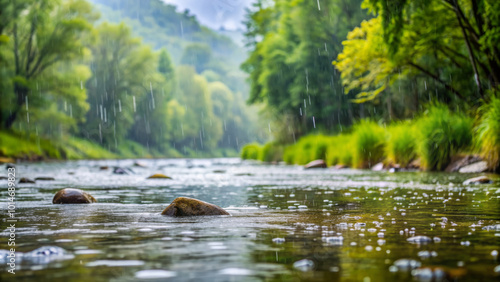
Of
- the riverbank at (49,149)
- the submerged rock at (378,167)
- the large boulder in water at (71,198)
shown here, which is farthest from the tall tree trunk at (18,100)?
the large boulder in water at (71,198)

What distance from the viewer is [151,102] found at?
253 ft

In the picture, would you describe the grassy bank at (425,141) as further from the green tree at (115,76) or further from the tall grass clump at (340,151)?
the green tree at (115,76)

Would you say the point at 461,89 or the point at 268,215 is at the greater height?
the point at 461,89

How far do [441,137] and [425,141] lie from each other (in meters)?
0.52

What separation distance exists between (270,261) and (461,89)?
16.7 metres

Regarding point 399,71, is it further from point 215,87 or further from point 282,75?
point 215,87

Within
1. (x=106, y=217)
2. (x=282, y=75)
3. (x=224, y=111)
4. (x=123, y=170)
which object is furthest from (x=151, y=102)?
(x=106, y=217)

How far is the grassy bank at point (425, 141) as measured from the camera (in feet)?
42.1

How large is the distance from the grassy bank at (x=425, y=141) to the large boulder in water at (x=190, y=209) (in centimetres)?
888

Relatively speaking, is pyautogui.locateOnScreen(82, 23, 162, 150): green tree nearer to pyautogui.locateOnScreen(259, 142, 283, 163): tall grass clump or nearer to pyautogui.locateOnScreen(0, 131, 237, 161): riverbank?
pyautogui.locateOnScreen(0, 131, 237, 161): riverbank

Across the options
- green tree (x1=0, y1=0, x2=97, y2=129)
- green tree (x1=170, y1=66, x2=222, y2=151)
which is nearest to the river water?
green tree (x1=0, y1=0, x2=97, y2=129)

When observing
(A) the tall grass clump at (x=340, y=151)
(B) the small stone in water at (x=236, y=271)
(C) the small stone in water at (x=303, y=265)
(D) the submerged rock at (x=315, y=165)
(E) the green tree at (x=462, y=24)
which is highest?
(E) the green tree at (x=462, y=24)

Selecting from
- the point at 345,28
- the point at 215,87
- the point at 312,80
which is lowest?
the point at 312,80

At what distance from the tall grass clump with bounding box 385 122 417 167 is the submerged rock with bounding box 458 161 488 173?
2.61 m
